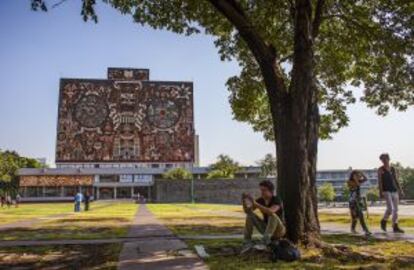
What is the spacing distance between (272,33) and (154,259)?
9370 millimetres

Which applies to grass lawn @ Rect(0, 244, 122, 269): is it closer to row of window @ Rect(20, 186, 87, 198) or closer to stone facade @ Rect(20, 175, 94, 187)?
stone facade @ Rect(20, 175, 94, 187)

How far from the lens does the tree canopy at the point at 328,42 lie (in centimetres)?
1395

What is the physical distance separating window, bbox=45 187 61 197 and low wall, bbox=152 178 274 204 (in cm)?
3942

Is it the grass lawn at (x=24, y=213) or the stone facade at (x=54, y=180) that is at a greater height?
the stone facade at (x=54, y=180)

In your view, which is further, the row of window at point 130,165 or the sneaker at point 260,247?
the row of window at point 130,165

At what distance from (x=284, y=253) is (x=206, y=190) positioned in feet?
244

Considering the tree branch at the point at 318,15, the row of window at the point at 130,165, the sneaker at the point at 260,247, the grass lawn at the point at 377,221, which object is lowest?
the grass lawn at the point at 377,221

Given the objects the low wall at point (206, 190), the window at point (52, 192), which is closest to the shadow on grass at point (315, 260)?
the low wall at point (206, 190)

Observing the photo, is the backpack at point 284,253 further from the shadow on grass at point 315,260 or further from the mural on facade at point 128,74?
the mural on facade at point 128,74

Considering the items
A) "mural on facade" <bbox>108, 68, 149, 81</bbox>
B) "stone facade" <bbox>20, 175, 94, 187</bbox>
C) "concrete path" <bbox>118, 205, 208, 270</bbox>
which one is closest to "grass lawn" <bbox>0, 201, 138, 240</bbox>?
"concrete path" <bbox>118, 205, 208, 270</bbox>

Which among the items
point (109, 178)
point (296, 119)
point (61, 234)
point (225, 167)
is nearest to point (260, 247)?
point (296, 119)

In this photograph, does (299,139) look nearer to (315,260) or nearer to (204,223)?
(315,260)

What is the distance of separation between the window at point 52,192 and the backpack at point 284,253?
364 feet

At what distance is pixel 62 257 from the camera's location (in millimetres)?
9172
